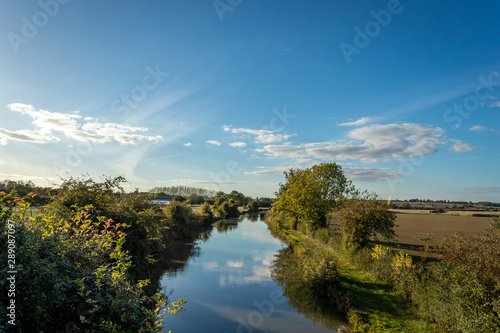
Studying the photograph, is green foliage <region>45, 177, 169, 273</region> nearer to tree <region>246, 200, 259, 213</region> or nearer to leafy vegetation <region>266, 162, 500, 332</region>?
leafy vegetation <region>266, 162, 500, 332</region>

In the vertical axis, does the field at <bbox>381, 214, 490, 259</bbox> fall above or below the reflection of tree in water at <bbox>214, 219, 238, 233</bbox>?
above

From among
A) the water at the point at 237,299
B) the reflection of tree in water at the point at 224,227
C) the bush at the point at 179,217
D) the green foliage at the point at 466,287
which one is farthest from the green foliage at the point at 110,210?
the reflection of tree in water at the point at 224,227

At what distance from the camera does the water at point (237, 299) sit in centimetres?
1176

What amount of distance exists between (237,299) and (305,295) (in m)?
4.17

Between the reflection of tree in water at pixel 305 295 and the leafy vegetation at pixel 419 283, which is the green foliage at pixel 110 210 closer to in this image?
the reflection of tree in water at pixel 305 295

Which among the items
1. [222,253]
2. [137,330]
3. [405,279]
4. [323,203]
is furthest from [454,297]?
[323,203]

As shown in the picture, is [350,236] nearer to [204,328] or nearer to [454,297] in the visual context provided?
[454,297]

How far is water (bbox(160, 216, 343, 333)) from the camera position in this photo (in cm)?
1176

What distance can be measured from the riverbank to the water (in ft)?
3.77

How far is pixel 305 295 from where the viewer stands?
15.8 metres

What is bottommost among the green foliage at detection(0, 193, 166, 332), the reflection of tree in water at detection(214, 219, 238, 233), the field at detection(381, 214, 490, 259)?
the reflection of tree in water at detection(214, 219, 238, 233)

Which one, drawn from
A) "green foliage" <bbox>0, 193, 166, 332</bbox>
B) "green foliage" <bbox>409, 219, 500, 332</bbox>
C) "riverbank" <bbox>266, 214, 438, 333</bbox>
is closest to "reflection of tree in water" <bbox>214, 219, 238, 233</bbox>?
"riverbank" <bbox>266, 214, 438, 333</bbox>

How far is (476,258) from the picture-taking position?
915 centimetres

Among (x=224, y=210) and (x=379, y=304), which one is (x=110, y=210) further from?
(x=224, y=210)
